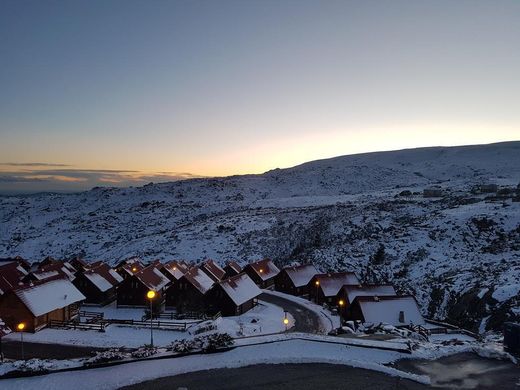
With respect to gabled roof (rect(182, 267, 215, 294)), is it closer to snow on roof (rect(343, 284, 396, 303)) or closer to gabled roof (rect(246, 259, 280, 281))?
gabled roof (rect(246, 259, 280, 281))

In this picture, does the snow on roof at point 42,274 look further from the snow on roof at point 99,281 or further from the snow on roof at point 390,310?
the snow on roof at point 390,310

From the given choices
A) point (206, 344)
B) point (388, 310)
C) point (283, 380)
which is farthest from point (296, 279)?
point (283, 380)

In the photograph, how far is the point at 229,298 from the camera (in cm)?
4594

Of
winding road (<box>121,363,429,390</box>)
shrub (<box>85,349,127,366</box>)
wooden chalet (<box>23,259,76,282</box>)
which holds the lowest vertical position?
wooden chalet (<box>23,259,76,282</box>)

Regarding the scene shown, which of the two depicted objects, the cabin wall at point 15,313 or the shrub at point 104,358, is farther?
the cabin wall at point 15,313

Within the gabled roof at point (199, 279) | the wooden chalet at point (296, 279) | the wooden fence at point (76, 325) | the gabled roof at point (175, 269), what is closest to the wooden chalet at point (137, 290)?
the gabled roof at point (199, 279)

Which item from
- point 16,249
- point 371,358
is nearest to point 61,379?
point 371,358

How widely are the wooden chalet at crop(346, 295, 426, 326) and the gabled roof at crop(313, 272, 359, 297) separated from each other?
8.64 meters

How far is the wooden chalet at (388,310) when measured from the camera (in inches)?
1597

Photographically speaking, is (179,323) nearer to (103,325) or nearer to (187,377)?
(103,325)

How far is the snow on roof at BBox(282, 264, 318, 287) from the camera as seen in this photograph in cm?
5796

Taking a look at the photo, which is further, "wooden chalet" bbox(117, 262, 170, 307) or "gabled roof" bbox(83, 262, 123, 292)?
"gabled roof" bbox(83, 262, 123, 292)

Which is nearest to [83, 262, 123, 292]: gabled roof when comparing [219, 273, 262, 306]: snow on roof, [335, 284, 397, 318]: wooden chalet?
[219, 273, 262, 306]: snow on roof

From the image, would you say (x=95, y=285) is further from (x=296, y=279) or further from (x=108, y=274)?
(x=296, y=279)
